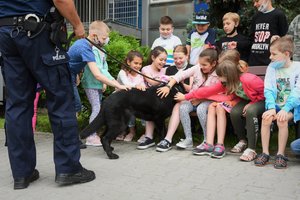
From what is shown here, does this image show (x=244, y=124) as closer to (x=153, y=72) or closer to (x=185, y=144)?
(x=185, y=144)

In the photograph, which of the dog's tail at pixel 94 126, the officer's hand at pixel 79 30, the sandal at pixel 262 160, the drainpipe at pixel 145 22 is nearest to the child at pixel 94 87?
the dog's tail at pixel 94 126

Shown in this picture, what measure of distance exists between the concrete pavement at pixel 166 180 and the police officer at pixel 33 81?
207mm

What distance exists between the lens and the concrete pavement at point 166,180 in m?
3.39

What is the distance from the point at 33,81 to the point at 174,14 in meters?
10.2

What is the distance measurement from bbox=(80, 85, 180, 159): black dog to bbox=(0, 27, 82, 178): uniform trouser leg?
3.77 feet

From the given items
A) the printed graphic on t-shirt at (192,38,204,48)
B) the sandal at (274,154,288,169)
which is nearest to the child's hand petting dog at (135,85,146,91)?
the printed graphic on t-shirt at (192,38,204,48)

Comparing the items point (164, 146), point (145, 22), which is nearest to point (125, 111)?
point (164, 146)

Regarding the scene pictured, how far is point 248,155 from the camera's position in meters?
4.44

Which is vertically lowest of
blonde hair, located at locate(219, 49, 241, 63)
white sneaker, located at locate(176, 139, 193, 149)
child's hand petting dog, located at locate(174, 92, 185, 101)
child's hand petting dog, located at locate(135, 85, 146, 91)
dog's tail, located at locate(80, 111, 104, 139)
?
white sneaker, located at locate(176, 139, 193, 149)

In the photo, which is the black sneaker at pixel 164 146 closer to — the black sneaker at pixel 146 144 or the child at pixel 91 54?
the black sneaker at pixel 146 144

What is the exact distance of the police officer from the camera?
3.38 metres

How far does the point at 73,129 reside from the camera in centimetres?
360

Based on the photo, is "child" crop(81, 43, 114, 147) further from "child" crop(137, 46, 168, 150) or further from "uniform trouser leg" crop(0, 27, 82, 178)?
"uniform trouser leg" crop(0, 27, 82, 178)

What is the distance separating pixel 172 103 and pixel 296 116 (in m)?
1.60
